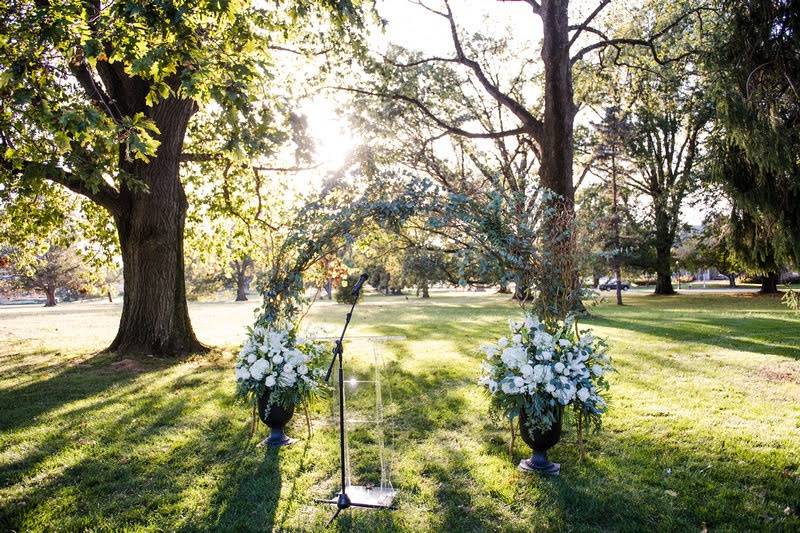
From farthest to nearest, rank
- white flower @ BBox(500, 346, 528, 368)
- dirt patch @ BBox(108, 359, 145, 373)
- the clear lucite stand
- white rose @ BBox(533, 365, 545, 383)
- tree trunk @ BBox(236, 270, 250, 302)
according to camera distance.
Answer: tree trunk @ BBox(236, 270, 250, 302)
dirt patch @ BBox(108, 359, 145, 373)
white flower @ BBox(500, 346, 528, 368)
white rose @ BBox(533, 365, 545, 383)
the clear lucite stand

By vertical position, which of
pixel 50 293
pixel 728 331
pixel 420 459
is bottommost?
pixel 420 459

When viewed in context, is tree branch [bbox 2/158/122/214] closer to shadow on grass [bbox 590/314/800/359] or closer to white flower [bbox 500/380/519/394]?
white flower [bbox 500/380/519/394]

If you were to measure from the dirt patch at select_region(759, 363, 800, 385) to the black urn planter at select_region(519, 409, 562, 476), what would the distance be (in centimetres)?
570

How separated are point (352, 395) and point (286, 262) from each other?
286 cm

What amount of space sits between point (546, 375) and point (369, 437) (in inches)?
95.8

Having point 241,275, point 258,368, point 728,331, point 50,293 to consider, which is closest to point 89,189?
point 258,368

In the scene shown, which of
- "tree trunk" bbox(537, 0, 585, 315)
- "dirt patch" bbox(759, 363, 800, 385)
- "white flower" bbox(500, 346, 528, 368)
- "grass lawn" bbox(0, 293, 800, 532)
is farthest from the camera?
"tree trunk" bbox(537, 0, 585, 315)

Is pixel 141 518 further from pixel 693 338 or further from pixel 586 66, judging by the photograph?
pixel 586 66

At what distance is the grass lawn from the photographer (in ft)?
13.4

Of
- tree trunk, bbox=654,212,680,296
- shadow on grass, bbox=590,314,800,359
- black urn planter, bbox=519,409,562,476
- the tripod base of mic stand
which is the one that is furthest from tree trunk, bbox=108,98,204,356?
tree trunk, bbox=654,212,680,296

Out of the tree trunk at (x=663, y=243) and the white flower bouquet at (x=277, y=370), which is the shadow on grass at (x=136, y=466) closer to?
the white flower bouquet at (x=277, y=370)

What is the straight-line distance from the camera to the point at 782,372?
887 centimetres

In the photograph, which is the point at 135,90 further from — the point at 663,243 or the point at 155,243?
the point at 663,243

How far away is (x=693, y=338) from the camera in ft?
43.4
